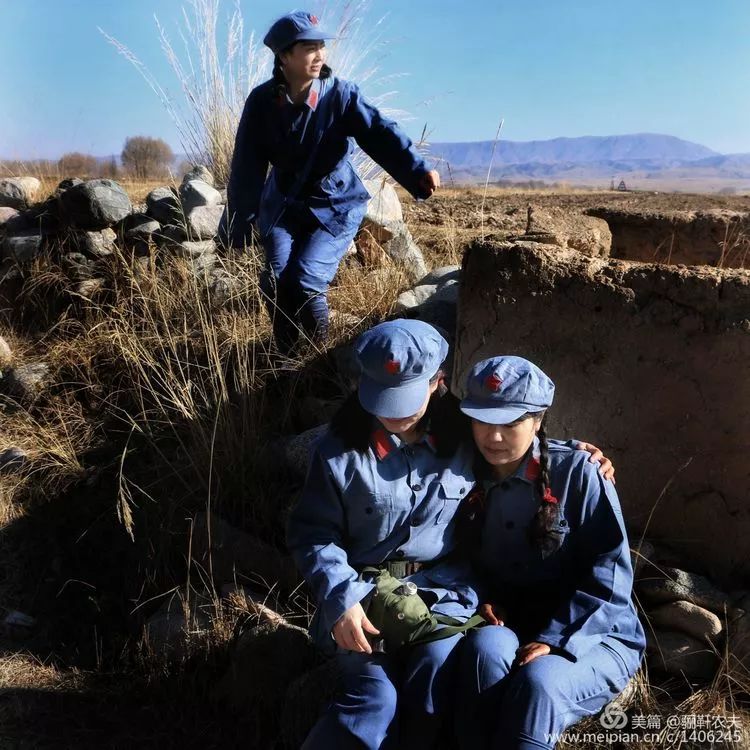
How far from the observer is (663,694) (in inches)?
107

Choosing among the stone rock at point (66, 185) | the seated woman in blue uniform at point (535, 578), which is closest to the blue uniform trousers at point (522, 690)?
the seated woman in blue uniform at point (535, 578)

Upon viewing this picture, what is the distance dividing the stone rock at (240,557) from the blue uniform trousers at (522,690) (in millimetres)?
1381

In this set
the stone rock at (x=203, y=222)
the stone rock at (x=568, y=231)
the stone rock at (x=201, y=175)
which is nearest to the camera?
the stone rock at (x=568, y=231)

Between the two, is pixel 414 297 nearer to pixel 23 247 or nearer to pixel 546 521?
pixel 546 521

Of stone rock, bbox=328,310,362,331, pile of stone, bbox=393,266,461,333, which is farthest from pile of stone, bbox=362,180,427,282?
stone rock, bbox=328,310,362,331

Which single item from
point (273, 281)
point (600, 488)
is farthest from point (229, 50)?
point (600, 488)

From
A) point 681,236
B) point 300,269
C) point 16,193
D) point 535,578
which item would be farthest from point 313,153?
point 16,193

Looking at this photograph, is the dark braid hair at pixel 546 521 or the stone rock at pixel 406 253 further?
the stone rock at pixel 406 253

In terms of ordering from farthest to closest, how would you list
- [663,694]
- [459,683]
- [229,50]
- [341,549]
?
[229,50] → [663,694] → [341,549] → [459,683]

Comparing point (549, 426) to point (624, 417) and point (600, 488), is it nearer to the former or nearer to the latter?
point (624, 417)

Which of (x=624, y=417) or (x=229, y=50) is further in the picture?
(x=229, y=50)

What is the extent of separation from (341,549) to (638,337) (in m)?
1.27

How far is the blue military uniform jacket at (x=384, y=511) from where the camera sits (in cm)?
241

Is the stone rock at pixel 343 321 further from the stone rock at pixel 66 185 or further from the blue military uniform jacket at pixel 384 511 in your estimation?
the stone rock at pixel 66 185
